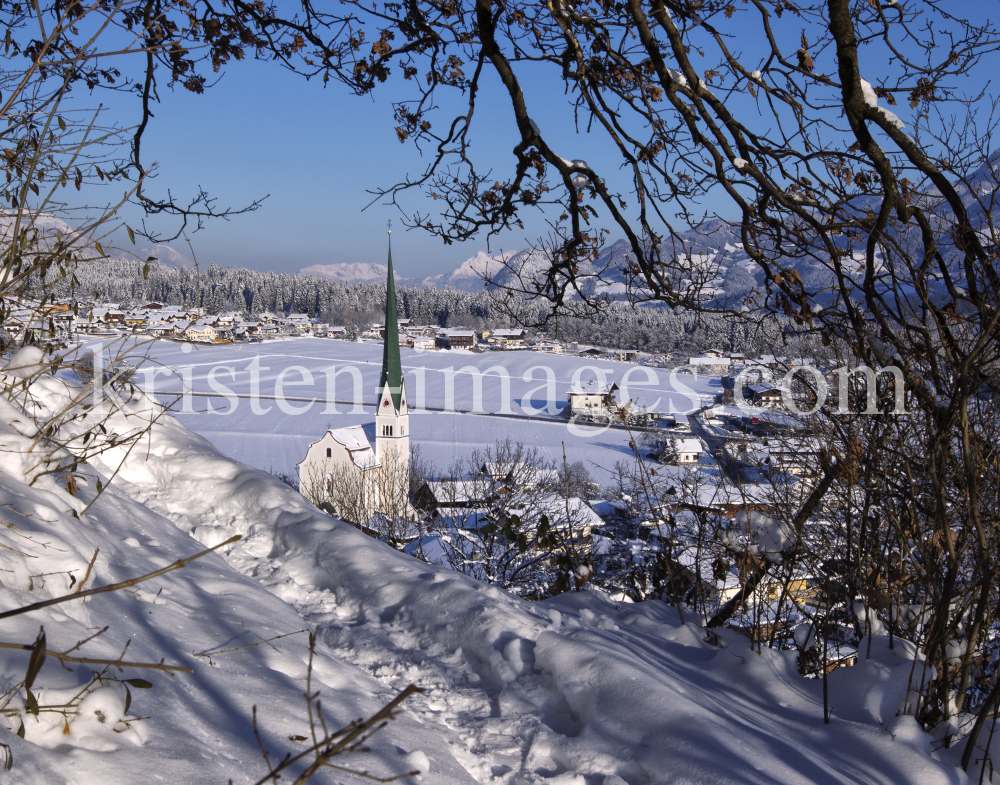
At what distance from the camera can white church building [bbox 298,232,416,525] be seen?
18.4 meters

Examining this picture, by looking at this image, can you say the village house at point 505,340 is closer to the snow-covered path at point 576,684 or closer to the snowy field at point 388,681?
the snow-covered path at point 576,684

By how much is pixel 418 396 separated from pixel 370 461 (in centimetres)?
1989

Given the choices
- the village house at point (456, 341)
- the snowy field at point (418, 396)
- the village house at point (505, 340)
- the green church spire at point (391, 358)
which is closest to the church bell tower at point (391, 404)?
the green church spire at point (391, 358)

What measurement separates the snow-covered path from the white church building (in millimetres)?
12957

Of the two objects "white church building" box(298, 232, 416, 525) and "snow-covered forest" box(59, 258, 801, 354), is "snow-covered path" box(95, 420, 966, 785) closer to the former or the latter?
"white church building" box(298, 232, 416, 525)

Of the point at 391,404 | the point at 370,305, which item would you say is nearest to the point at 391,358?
the point at 391,404

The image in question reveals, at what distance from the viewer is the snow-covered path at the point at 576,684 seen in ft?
5.68

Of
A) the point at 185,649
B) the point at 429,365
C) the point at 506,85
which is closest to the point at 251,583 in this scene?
the point at 185,649

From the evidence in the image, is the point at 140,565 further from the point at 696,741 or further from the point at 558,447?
the point at 558,447

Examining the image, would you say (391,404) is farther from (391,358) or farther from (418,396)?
(418,396)

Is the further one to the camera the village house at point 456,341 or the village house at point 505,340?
the village house at point 456,341

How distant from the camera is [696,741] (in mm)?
1700

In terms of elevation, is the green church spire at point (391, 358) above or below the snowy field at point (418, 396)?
above

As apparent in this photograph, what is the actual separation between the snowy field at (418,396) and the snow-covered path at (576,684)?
20328 millimetres
